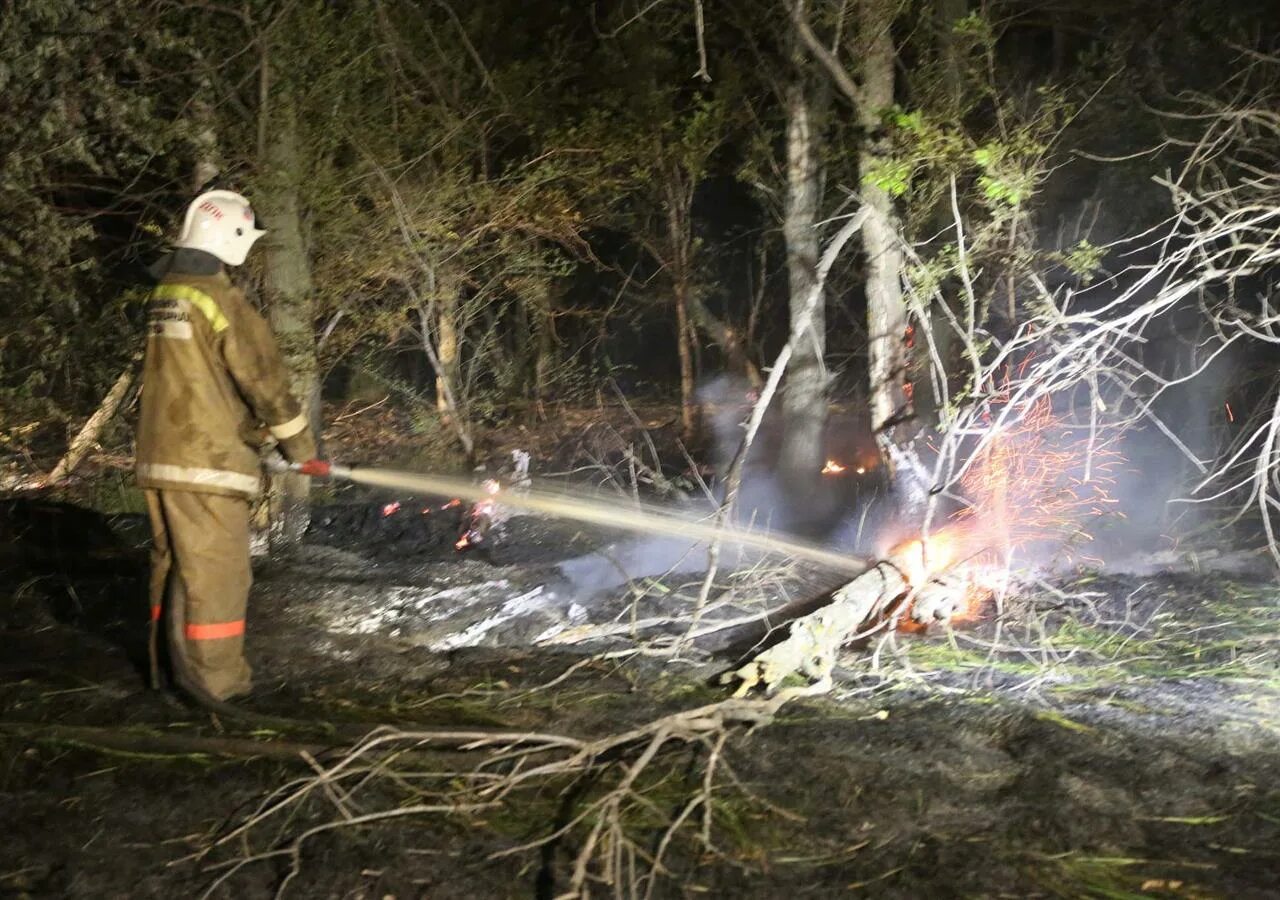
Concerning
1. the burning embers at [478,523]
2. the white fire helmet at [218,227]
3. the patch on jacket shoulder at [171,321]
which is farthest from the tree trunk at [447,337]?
the patch on jacket shoulder at [171,321]

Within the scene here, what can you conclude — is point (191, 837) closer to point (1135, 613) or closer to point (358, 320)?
point (1135, 613)

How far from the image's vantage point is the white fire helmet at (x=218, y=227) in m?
4.35

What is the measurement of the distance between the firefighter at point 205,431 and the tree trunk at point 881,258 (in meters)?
4.10

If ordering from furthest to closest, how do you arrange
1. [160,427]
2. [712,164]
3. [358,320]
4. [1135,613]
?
Result: [712,164]
[358,320]
[1135,613]
[160,427]

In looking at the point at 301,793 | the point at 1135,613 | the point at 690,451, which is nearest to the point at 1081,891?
the point at 301,793

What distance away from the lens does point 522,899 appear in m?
2.96

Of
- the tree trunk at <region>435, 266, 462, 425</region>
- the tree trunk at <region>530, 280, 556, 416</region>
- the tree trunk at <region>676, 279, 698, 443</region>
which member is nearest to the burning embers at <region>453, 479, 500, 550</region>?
the tree trunk at <region>435, 266, 462, 425</region>

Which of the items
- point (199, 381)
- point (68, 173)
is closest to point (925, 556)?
point (199, 381)

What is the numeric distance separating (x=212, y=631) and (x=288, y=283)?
3.68 metres

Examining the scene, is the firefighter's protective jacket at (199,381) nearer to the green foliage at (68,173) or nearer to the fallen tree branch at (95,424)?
the green foliage at (68,173)

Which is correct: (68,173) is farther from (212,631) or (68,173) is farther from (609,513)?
(609,513)

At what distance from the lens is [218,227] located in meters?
4.37

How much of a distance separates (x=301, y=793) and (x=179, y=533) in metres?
1.45

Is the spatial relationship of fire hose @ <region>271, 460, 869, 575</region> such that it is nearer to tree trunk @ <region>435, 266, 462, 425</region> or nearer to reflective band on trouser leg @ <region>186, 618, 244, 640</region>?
reflective band on trouser leg @ <region>186, 618, 244, 640</region>
